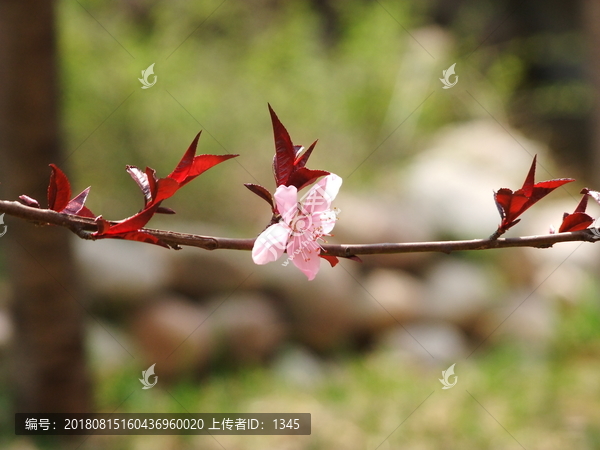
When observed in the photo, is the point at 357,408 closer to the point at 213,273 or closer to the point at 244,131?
the point at 213,273

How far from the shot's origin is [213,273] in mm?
3037

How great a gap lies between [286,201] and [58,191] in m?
0.19

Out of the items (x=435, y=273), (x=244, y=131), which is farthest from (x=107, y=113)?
(x=435, y=273)

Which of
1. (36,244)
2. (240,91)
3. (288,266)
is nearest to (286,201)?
(36,244)

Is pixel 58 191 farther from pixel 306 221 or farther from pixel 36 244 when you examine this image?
pixel 36 244

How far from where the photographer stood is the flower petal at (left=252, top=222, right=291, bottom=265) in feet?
1.49

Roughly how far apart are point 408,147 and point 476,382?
9.41 ft

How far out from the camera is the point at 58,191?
0.50m

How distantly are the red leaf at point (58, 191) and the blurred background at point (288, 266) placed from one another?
145cm

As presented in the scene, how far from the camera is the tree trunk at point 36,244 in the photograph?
5.77 ft

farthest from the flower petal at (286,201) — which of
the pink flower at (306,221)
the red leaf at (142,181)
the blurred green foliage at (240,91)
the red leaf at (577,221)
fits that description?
the blurred green foliage at (240,91)

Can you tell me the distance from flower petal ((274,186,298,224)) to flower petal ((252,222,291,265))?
1 centimetres

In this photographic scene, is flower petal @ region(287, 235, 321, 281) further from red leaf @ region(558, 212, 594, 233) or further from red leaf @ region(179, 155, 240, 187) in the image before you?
red leaf @ region(558, 212, 594, 233)

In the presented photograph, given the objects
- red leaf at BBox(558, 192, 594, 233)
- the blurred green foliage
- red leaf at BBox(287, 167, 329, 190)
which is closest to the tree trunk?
the blurred green foliage
